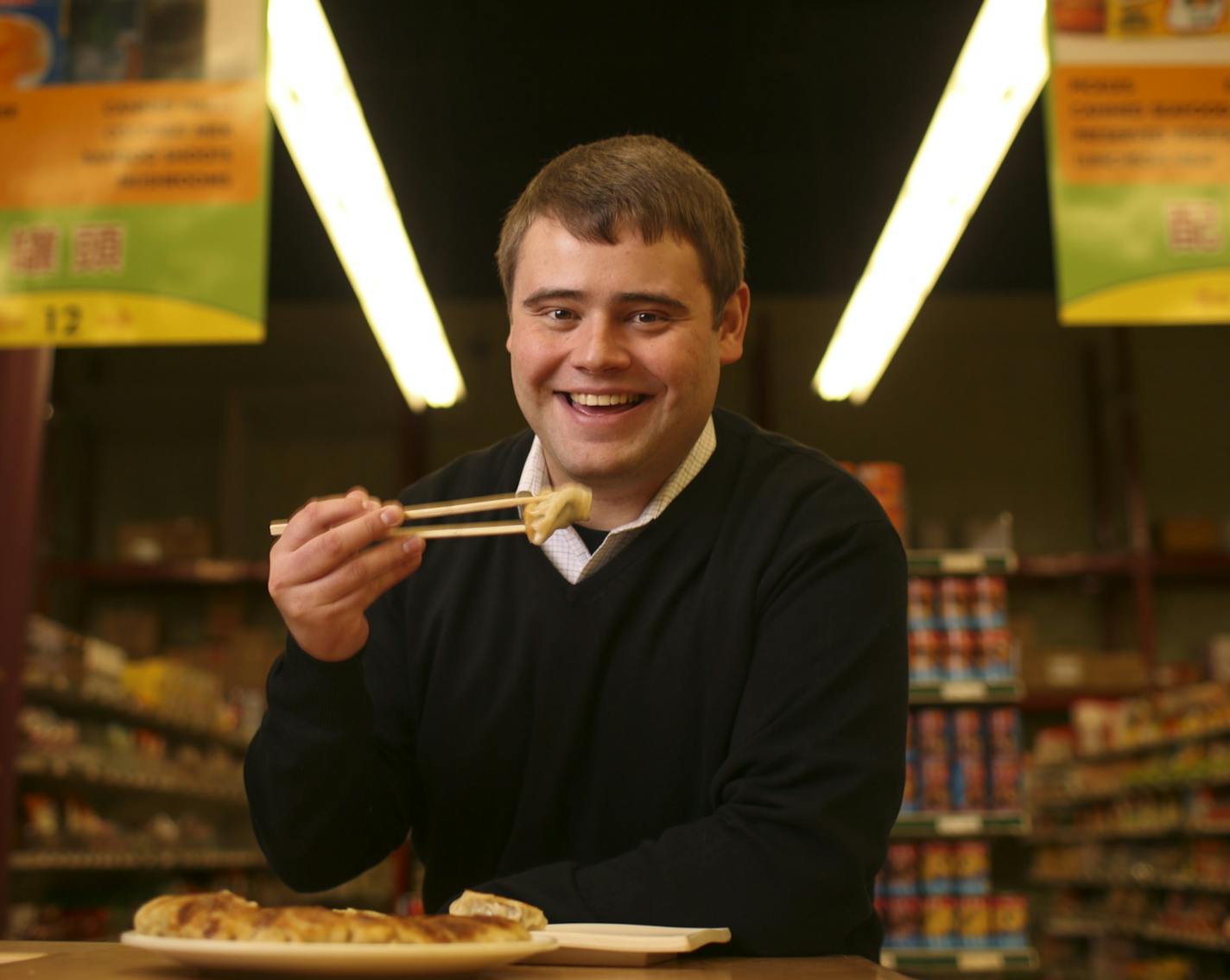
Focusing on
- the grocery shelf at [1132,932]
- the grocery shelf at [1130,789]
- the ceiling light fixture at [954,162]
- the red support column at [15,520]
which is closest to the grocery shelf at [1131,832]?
the grocery shelf at [1130,789]

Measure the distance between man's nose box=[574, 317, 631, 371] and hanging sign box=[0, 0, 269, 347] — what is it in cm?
198

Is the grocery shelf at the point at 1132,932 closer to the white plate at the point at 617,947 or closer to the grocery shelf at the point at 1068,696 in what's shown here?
the grocery shelf at the point at 1068,696

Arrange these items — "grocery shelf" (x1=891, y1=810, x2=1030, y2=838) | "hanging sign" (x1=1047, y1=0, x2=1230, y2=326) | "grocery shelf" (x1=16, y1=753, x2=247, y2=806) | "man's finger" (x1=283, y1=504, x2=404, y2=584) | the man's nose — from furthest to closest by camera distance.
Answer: "grocery shelf" (x1=16, y1=753, x2=247, y2=806)
"grocery shelf" (x1=891, y1=810, x2=1030, y2=838)
"hanging sign" (x1=1047, y1=0, x2=1230, y2=326)
the man's nose
"man's finger" (x1=283, y1=504, x2=404, y2=584)

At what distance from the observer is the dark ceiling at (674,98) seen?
7.80m

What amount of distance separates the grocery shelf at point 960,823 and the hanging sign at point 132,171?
3.08 meters

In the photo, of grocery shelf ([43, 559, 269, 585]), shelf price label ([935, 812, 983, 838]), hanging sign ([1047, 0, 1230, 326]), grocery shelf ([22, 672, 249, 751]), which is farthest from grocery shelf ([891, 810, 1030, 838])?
grocery shelf ([43, 559, 269, 585])

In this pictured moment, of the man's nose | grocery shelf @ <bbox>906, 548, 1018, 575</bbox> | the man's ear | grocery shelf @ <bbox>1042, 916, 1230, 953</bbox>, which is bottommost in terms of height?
grocery shelf @ <bbox>1042, 916, 1230, 953</bbox>

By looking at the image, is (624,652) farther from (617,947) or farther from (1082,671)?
(1082,671)

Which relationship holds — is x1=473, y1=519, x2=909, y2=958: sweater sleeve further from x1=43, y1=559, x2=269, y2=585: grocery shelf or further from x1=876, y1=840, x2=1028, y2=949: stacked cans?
x1=43, y1=559, x2=269, y2=585: grocery shelf

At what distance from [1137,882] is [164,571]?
8.43 metres

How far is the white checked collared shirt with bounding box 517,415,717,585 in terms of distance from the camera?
1988mm

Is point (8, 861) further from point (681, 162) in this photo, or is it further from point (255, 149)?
point (681, 162)

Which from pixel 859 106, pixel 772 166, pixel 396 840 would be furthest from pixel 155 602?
pixel 396 840

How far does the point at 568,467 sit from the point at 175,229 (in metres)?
2.22
